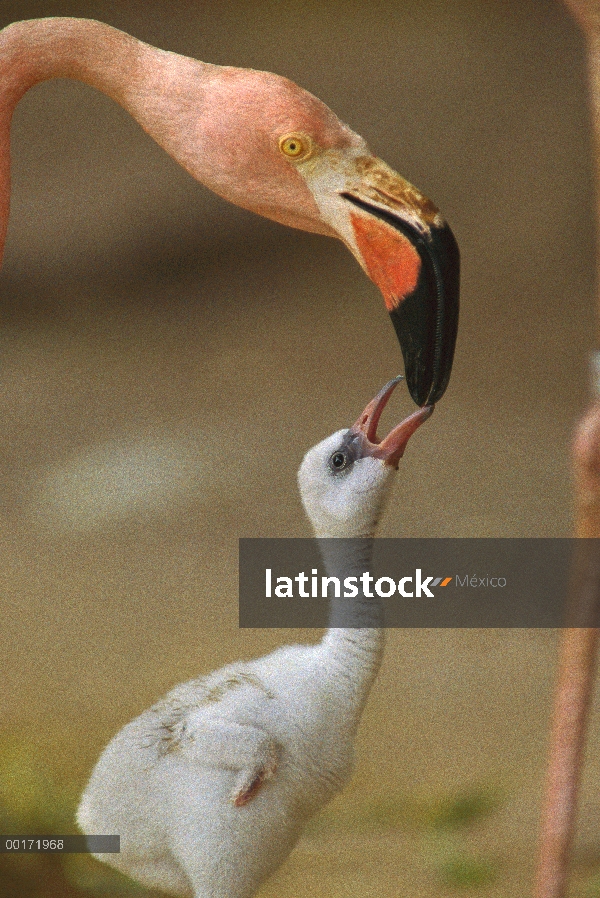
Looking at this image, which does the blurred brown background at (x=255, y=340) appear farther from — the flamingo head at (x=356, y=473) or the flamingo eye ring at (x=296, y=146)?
the flamingo eye ring at (x=296, y=146)

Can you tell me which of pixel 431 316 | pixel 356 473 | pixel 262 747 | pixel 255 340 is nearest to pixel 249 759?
pixel 262 747

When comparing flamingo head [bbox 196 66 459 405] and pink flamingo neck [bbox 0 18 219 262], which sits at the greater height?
pink flamingo neck [bbox 0 18 219 262]

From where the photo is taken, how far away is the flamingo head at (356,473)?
3.23 ft

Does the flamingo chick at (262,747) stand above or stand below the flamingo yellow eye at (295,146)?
below

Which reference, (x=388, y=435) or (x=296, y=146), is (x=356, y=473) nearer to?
(x=388, y=435)

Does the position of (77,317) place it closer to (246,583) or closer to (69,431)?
(69,431)

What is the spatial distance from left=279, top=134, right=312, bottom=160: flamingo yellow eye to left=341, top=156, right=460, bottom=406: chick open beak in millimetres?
51

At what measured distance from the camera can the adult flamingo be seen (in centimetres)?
99

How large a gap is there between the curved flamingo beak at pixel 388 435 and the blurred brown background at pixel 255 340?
2.50 ft

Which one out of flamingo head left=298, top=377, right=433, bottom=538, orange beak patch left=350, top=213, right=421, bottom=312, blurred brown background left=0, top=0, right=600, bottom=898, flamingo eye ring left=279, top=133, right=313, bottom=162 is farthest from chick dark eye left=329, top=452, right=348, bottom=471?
blurred brown background left=0, top=0, right=600, bottom=898

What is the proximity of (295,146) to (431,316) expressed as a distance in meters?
0.20

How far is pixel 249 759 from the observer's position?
3.09 ft

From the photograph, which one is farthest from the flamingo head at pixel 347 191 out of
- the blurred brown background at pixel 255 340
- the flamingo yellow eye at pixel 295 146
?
the blurred brown background at pixel 255 340

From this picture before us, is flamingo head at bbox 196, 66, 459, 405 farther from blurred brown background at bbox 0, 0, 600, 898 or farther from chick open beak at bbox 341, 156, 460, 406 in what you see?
blurred brown background at bbox 0, 0, 600, 898
